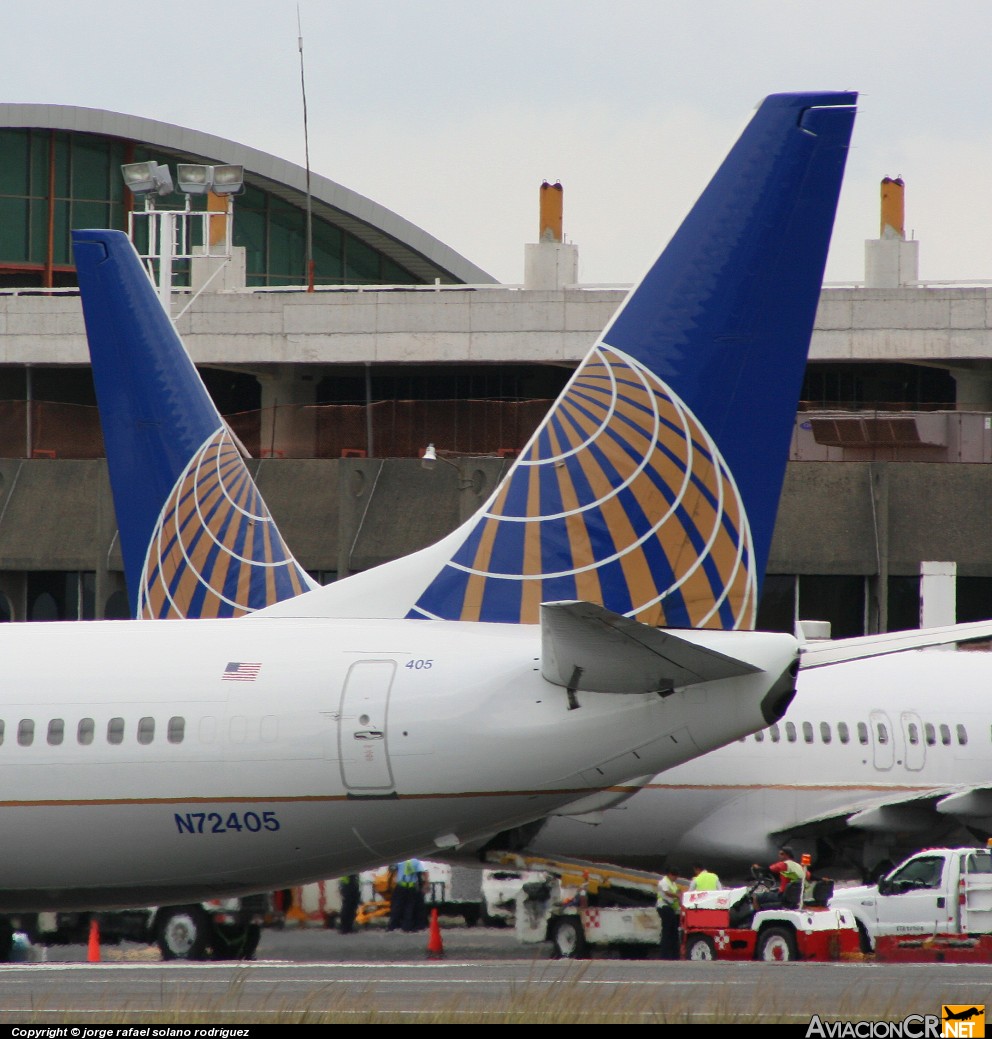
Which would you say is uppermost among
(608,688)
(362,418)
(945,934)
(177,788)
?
(362,418)

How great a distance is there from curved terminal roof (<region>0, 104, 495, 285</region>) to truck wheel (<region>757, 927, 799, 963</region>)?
46.5 metres

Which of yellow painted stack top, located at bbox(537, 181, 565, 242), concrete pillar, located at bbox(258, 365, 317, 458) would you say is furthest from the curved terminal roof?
concrete pillar, located at bbox(258, 365, 317, 458)

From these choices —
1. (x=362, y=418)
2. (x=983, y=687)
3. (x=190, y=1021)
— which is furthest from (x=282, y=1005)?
(x=362, y=418)

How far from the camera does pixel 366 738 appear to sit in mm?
15562

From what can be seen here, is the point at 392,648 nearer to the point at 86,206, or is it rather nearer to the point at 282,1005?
the point at 282,1005

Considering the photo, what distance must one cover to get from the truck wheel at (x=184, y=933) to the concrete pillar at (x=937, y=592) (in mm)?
18004

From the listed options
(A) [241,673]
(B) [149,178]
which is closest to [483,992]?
(A) [241,673]

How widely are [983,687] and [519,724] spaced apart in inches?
566

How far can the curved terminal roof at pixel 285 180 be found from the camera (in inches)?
2429

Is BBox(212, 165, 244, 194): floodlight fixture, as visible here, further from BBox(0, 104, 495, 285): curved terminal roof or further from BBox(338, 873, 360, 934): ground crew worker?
BBox(0, 104, 495, 285): curved terminal roof

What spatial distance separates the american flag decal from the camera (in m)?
16.1

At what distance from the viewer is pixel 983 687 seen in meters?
27.7

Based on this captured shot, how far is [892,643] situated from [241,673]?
5.72 metres

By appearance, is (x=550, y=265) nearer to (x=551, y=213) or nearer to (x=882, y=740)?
(x=551, y=213)
